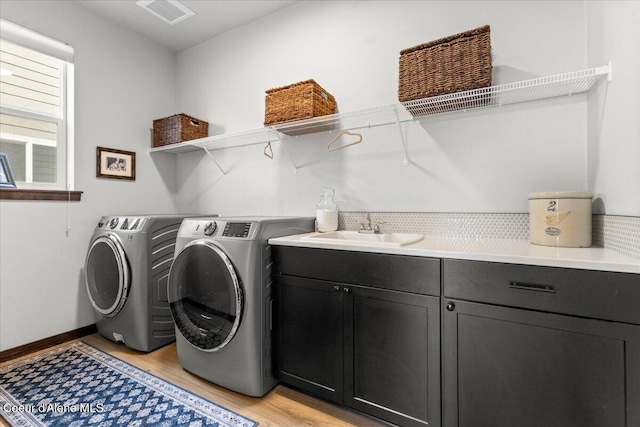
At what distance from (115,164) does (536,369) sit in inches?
127

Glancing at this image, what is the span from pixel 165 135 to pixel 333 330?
2356 mm

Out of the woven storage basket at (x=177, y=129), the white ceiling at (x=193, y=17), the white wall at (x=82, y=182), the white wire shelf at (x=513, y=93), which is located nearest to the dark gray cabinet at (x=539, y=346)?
the white wire shelf at (x=513, y=93)

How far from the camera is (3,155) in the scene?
2094 mm

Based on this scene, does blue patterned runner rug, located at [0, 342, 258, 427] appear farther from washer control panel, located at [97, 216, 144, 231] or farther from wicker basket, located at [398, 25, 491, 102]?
wicker basket, located at [398, 25, 491, 102]

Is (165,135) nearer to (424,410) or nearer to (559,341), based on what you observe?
(424,410)

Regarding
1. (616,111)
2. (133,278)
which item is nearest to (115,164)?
(133,278)

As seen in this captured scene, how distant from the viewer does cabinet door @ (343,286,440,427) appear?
1.27 meters

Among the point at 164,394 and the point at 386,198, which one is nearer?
the point at 164,394

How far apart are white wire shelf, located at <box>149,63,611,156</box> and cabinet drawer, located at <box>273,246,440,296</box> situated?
2.90 feet

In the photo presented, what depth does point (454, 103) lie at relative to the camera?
1661mm

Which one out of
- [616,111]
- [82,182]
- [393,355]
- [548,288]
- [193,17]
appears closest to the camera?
[548,288]

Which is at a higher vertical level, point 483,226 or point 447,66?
point 447,66

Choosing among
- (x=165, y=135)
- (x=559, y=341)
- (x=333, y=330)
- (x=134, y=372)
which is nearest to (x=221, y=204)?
(x=165, y=135)

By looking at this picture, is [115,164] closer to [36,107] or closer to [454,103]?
[36,107]
